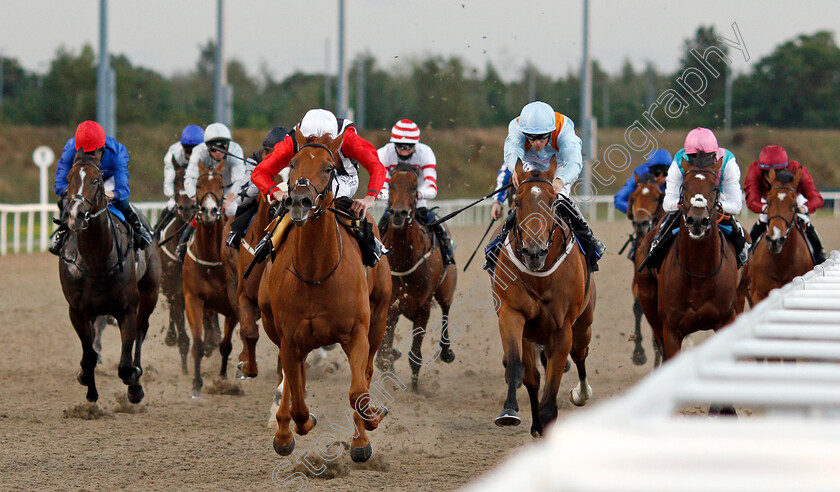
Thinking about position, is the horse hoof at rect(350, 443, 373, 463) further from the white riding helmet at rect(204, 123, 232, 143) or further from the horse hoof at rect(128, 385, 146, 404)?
the white riding helmet at rect(204, 123, 232, 143)

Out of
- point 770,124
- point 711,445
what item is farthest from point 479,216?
point 770,124

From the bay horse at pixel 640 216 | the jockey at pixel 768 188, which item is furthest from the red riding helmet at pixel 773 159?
the bay horse at pixel 640 216

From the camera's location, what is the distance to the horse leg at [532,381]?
6.21 metres

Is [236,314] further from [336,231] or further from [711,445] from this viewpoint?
[711,445]

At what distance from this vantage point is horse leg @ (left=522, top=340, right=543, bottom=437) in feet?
20.4

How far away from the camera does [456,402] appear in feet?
26.8

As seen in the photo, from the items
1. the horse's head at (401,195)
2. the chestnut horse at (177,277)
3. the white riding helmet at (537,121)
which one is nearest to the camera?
the white riding helmet at (537,121)

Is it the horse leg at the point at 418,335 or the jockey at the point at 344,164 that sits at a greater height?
the jockey at the point at 344,164

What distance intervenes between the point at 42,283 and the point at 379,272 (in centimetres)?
1009

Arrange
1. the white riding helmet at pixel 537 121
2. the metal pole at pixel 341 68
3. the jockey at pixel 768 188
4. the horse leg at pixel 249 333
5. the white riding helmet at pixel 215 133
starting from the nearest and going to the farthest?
the white riding helmet at pixel 537 121, the horse leg at pixel 249 333, the jockey at pixel 768 188, the white riding helmet at pixel 215 133, the metal pole at pixel 341 68

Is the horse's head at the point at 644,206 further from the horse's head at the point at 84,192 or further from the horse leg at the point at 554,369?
the horse's head at the point at 84,192

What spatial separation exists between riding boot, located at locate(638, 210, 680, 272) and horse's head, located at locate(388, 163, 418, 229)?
1901 millimetres

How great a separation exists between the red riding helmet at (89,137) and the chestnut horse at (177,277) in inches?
65.2

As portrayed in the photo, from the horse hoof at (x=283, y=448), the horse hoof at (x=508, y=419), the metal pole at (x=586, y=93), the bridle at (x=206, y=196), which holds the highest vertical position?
the metal pole at (x=586, y=93)
